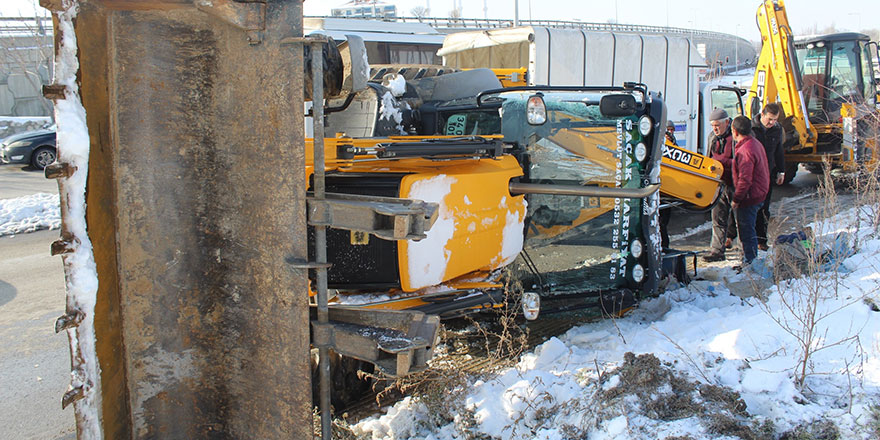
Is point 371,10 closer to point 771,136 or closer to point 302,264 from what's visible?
point 771,136

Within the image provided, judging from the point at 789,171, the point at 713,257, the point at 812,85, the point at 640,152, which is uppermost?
the point at 812,85

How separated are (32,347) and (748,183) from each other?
6.92m

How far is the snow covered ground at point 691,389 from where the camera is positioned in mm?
3244

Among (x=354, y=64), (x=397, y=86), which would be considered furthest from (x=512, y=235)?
(x=354, y=64)

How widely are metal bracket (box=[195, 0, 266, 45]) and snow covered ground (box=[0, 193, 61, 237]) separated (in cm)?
791

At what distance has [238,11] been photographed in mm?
2273

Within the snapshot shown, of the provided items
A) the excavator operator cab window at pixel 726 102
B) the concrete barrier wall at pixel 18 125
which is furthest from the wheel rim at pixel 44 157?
the excavator operator cab window at pixel 726 102

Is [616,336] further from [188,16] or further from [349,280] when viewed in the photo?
[188,16]

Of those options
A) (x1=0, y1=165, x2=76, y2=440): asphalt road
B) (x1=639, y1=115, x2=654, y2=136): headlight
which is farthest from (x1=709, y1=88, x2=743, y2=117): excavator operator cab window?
(x1=0, y1=165, x2=76, y2=440): asphalt road

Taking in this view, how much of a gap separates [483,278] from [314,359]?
1145mm

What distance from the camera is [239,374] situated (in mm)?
2633

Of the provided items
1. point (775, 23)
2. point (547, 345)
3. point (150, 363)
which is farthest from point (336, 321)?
point (775, 23)

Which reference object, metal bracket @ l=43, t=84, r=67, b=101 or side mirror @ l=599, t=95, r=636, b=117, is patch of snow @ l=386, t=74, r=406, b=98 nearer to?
side mirror @ l=599, t=95, r=636, b=117

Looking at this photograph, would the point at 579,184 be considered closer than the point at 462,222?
No
